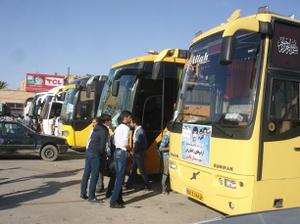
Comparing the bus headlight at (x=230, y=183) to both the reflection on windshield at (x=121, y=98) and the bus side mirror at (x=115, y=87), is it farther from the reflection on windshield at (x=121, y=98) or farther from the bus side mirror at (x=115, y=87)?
the bus side mirror at (x=115, y=87)

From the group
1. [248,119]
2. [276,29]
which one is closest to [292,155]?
[248,119]

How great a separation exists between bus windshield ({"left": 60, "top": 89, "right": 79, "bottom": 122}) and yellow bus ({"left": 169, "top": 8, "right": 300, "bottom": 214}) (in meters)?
11.4

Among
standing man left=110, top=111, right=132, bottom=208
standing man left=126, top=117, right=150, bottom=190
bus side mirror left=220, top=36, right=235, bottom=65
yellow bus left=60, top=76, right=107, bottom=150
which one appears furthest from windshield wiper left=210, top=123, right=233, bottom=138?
yellow bus left=60, top=76, right=107, bottom=150

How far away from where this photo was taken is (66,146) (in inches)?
665

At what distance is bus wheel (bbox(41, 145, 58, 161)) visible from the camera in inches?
652

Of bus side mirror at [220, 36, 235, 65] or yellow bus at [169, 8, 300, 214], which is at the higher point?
bus side mirror at [220, 36, 235, 65]

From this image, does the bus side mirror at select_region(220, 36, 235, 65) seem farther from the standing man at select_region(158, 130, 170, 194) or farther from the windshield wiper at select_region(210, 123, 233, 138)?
→ the standing man at select_region(158, 130, 170, 194)

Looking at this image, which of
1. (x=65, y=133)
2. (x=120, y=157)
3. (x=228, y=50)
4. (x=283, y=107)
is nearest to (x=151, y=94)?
(x=120, y=157)

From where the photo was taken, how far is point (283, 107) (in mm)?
6496

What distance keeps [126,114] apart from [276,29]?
341 centimetres

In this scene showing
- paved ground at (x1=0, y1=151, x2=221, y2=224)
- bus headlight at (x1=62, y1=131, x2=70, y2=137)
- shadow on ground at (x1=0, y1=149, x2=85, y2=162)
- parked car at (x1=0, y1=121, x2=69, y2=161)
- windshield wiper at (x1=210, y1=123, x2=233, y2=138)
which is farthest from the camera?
bus headlight at (x1=62, y1=131, x2=70, y2=137)

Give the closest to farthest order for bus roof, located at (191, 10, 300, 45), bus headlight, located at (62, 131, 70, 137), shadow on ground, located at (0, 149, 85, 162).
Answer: bus roof, located at (191, 10, 300, 45)
shadow on ground, located at (0, 149, 85, 162)
bus headlight, located at (62, 131, 70, 137)

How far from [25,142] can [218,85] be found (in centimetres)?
1093

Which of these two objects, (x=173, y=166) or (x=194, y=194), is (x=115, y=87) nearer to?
(x=173, y=166)
